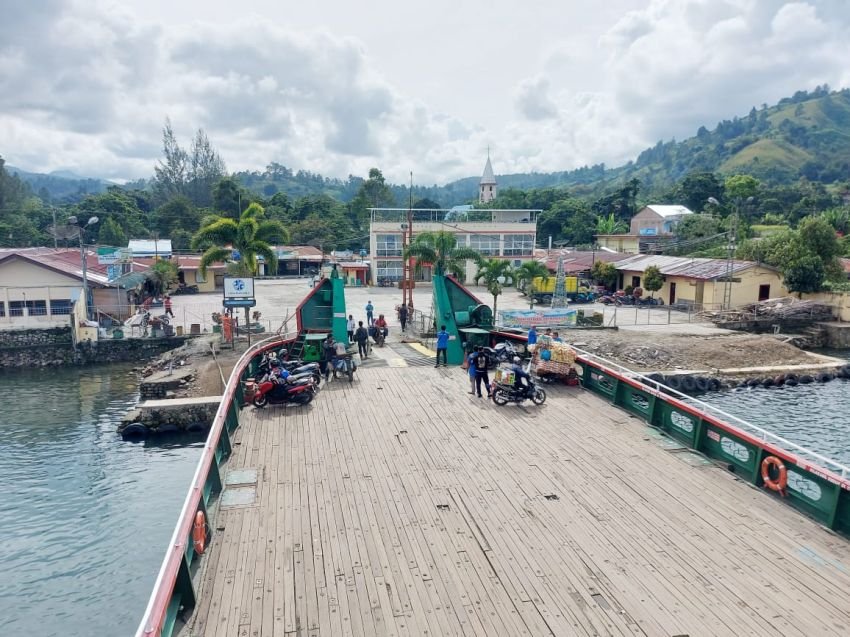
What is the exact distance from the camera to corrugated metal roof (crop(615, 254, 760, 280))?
125 ft

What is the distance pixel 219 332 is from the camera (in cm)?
3020

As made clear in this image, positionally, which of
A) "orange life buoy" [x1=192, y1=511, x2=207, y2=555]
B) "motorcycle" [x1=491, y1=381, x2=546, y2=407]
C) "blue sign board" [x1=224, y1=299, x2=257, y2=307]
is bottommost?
"orange life buoy" [x1=192, y1=511, x2=207, y2=555]

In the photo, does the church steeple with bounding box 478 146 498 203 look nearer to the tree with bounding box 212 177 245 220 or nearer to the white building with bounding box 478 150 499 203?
the white building with bounding box 478 150 499 203

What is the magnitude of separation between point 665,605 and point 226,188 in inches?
3316

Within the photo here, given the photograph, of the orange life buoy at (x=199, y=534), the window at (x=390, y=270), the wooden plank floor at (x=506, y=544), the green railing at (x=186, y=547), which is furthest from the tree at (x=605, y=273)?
the orange life buoy at (x=199, y=534)

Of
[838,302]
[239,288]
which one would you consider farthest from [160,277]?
[838,302]

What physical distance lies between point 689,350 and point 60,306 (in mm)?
32159

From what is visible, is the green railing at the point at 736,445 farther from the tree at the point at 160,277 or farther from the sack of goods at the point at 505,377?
the tree at the point at 160,277

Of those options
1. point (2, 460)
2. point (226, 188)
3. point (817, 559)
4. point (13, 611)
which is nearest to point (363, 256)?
point (226, 188)

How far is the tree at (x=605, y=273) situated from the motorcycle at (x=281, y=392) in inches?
1515

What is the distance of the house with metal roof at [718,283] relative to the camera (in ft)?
123

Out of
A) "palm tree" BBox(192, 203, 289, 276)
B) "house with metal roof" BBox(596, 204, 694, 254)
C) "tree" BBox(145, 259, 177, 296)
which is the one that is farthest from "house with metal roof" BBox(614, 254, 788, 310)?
"tree" BBox(145, 259, 177, 296)

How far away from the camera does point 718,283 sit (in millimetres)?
37312

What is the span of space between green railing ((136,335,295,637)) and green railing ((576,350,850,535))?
7.07m
